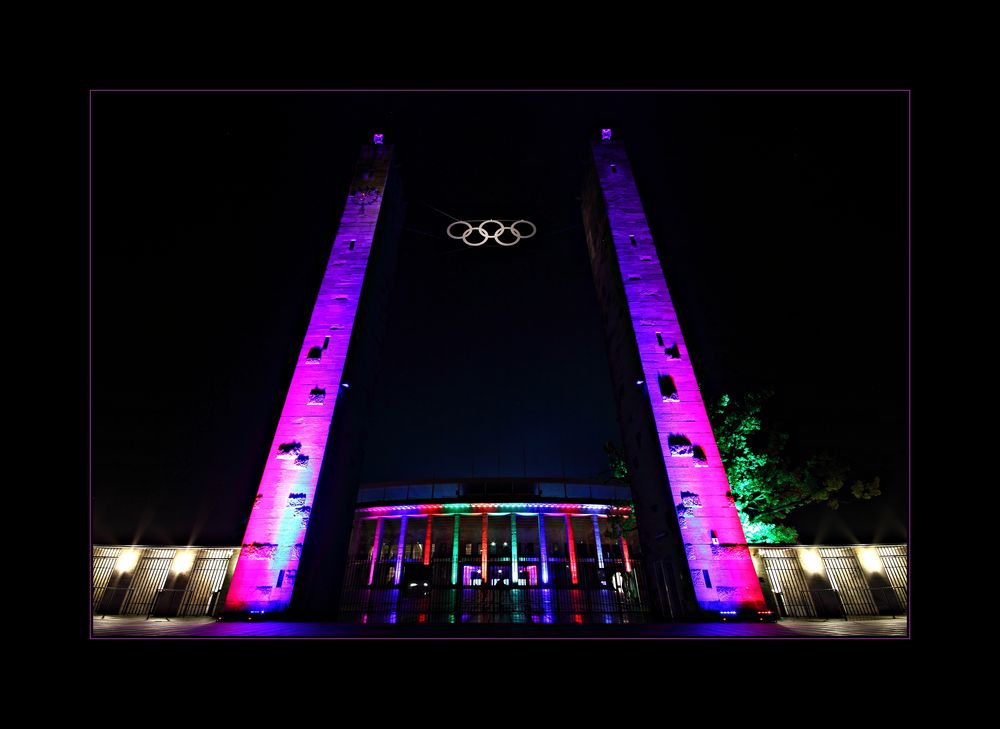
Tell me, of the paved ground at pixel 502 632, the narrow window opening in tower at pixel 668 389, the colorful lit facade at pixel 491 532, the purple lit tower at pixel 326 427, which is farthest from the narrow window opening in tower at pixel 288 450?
the colorful lit facade at pixel 491 532

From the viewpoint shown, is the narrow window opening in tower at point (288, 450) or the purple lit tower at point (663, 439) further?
the narrow window opening in tower at point (288, 450)

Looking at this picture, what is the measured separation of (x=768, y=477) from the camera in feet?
44.9

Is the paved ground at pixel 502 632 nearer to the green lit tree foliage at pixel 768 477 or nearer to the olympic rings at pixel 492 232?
the green lit tree foliage at pixel 768 477

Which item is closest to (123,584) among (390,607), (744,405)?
(390,607)

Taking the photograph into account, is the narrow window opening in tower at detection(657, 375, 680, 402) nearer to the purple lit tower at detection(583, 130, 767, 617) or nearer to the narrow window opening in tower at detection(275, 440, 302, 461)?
the purple lit tower at detection(583, 130, 767, 617)

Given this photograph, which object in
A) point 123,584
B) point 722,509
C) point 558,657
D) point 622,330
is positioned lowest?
point 558,657

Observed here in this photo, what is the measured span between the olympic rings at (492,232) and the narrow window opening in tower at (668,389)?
1151 cm

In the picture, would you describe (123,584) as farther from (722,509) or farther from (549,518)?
(549,518)

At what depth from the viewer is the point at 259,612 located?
10.8 m

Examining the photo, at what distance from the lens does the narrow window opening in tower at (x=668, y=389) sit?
44.1 ft

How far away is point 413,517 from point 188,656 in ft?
105

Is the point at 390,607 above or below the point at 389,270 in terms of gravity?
below

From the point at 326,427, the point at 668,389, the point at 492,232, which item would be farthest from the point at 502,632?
the point at 492,232

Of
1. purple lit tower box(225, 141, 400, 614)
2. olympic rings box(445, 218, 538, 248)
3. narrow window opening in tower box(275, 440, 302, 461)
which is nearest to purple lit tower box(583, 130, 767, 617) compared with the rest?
olympic rings box(445, 218, 538, 248)
